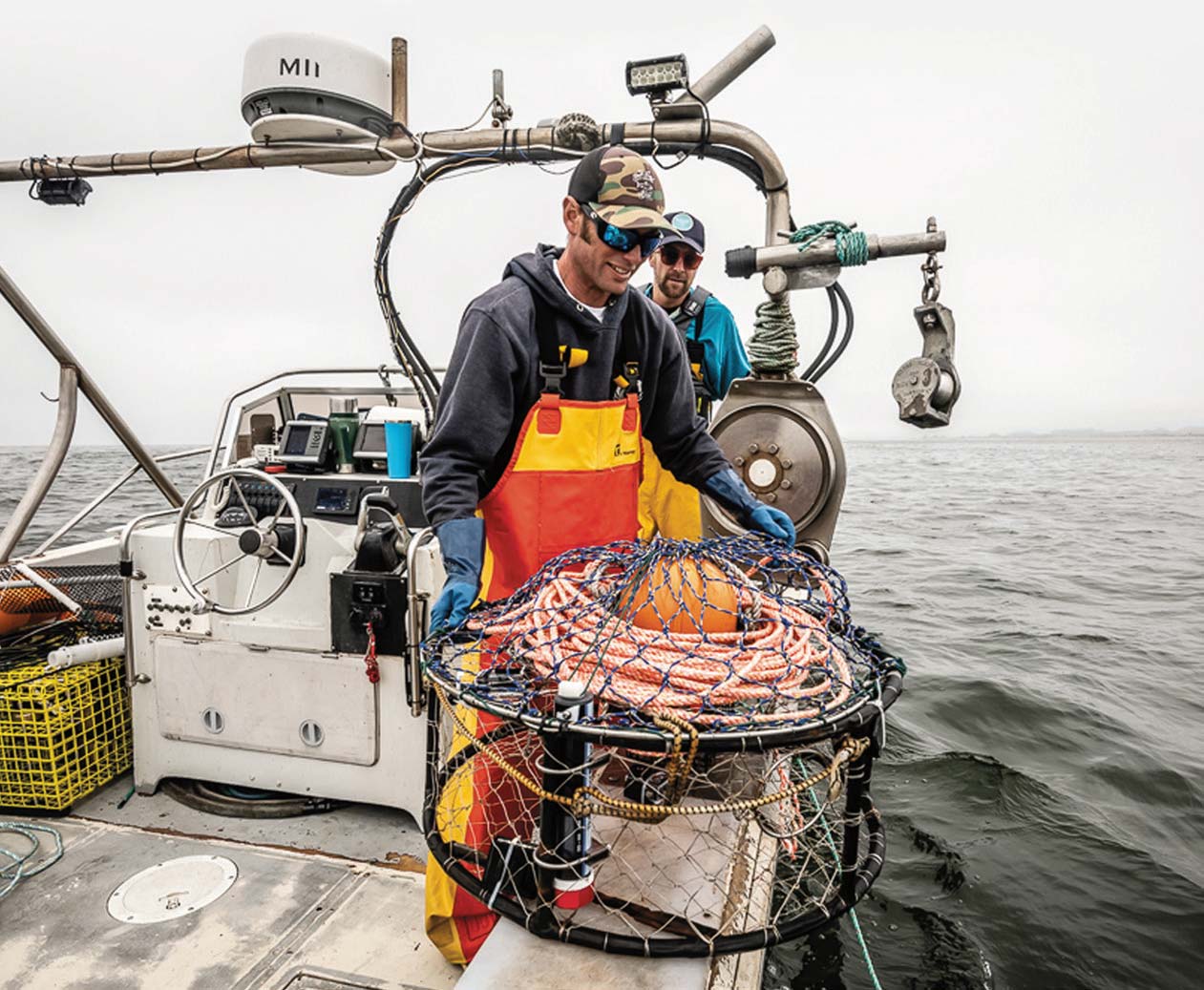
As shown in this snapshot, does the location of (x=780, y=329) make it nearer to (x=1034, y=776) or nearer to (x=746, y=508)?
(x=746, y=508)

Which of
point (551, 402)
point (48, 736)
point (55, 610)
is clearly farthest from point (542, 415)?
point (55, 610)

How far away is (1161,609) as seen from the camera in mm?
9344

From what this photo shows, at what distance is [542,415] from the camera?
2102mm

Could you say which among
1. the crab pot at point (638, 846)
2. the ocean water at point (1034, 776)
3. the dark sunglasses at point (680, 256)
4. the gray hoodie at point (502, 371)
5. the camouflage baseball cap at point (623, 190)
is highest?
the dark sunglasses at point (680, 256)

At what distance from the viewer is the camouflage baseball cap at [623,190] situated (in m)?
1.95

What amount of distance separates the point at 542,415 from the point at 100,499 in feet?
14.2

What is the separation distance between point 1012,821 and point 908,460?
1743 inches

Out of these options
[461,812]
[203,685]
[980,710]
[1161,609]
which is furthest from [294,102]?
[1161,609]

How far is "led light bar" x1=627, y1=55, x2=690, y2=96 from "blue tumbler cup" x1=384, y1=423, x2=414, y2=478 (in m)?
2.18

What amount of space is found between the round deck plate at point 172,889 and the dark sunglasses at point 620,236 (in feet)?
8.00

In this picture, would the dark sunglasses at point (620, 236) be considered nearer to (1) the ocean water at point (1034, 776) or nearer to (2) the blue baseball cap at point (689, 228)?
(2) the blue baseball cap at point (689, 228)

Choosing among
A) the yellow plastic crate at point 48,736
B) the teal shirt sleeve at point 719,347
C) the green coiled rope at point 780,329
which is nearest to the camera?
the green coiled rope at point 780,329

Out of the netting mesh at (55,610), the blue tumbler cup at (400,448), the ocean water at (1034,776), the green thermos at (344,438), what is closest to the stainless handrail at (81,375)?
the netting mesh at (55,610)

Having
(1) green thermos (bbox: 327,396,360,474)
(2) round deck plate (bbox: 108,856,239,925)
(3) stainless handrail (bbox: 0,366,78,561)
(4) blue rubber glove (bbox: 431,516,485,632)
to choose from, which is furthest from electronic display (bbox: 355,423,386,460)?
(4) blue rubber glove (bbox: 431,516,485,632)
